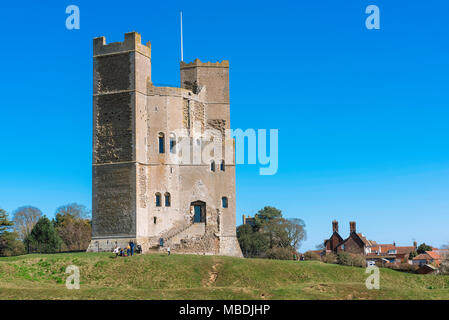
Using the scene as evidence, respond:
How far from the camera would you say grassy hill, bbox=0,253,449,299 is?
31562 millimetres

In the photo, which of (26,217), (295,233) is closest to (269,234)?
(295,233)

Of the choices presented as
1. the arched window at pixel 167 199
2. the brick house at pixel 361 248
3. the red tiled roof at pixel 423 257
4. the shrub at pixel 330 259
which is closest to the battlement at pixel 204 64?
the arched window at pixel 167 199

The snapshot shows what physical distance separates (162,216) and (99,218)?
16.3 feet

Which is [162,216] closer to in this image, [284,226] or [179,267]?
[179,267]

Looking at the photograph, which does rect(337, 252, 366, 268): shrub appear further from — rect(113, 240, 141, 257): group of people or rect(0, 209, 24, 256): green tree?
rect(0, 209, 24, 256): green tree

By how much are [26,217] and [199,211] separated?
1777 inches

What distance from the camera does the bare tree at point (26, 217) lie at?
90.6 meters

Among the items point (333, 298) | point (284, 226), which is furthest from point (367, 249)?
point (333, 298)

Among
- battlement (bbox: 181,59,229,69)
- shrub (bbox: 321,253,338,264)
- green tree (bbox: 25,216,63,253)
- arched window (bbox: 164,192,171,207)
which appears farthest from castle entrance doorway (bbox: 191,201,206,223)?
green tree (bbox: 25,216,63,253)

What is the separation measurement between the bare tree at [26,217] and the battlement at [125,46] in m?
43.1

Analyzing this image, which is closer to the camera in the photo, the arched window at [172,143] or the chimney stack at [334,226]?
the arched window at [172,143]

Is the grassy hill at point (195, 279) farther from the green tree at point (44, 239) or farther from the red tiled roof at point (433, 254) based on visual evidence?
the red tiled roof at point (433, 254)

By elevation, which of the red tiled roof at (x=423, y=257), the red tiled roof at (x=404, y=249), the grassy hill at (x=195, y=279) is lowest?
the red tiled roof at (x=404, y=249)

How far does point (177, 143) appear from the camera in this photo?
54.5 metres
